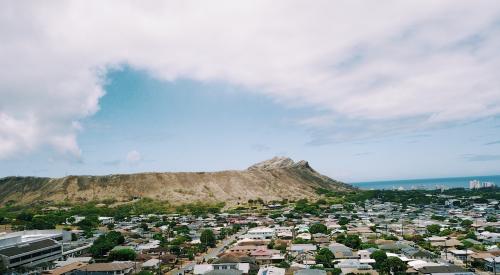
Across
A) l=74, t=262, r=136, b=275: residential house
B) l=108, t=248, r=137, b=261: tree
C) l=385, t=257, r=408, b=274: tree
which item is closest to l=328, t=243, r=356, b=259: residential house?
l=385, t=257, r=408, b=274: tree

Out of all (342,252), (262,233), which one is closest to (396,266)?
(342,252)

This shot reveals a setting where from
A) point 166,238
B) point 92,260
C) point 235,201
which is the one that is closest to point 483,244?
point 166,238

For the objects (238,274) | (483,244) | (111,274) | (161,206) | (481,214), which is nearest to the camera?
(238,274)

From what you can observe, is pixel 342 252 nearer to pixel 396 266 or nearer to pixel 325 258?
pixel 325 258

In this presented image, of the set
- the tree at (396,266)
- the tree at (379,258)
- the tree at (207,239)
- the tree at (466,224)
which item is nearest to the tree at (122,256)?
the tree at (207,239)

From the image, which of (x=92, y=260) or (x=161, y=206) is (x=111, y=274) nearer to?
(x=92, y=260)

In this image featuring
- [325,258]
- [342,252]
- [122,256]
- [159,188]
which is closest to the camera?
[325,258]

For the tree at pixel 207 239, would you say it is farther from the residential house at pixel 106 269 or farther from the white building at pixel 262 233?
the residential house at pixel 106 269

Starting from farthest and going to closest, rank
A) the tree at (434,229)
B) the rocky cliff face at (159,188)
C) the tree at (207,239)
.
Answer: the rocky cliff face at (159,188) < the tree at (434,229) < the tree at (207,239)
